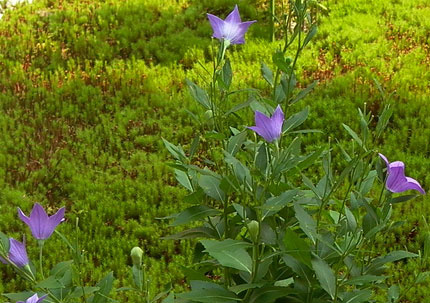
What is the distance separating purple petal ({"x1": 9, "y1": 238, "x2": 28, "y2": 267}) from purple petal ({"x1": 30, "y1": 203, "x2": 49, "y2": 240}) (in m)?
0.07

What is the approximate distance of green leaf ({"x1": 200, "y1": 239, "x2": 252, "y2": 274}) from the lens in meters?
2.28

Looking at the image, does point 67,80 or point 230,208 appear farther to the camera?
point 67,80

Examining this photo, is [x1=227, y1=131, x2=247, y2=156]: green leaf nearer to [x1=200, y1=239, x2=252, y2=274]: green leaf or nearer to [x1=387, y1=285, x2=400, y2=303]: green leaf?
[x1=200, y1=239, x2=252, y2=274]: green leaf

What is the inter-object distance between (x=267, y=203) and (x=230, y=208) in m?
0.41

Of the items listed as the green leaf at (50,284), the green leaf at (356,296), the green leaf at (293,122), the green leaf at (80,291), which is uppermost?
the green leaf at (293,122)

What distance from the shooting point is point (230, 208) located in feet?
8.82

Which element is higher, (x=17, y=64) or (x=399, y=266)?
(x=17, y=64)

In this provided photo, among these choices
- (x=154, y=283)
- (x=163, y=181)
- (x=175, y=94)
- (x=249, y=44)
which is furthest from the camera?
(x=249, y=44)

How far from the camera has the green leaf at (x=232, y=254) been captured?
2.28 m

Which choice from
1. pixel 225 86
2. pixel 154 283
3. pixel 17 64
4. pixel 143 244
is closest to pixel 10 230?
pixel 143 244

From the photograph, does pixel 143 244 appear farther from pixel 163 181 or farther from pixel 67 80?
pixel 67 80

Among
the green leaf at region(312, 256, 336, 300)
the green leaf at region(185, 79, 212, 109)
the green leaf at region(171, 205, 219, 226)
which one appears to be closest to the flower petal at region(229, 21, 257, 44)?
the green leaf at region(185, 79, 212, 109)

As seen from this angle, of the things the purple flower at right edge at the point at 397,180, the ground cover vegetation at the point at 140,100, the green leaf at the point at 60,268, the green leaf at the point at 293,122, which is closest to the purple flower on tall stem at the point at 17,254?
the green leaf at the point at 60,268

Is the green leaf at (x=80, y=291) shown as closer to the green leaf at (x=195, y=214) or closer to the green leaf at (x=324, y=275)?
the green leaf at (x=195, y=214)
